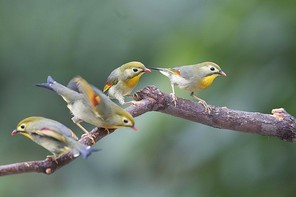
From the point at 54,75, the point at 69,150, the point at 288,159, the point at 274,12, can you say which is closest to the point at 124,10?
the point at 54,75

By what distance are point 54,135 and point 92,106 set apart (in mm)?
252

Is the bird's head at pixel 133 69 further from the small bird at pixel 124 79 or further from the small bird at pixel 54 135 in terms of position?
the small bird at pixel 54 135

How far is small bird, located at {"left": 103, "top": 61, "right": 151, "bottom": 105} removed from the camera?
308cm

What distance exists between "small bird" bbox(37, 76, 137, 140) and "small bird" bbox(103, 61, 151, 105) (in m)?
0.41

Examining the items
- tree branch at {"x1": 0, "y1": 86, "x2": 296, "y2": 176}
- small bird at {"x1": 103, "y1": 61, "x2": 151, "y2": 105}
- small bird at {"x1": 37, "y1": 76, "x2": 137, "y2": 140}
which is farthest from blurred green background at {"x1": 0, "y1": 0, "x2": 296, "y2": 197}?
small bird at {"x1": 37, "y1": 76, "x2": 137, "y2": 140}

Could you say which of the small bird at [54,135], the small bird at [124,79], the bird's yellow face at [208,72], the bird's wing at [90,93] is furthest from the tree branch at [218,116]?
the small bird at [54,135]

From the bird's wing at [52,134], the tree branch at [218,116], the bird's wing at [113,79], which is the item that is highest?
the bird's wing at [113,79]

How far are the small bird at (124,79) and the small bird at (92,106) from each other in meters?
0.41

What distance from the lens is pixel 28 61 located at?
352 inches

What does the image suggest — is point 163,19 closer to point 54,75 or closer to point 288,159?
point 54,75

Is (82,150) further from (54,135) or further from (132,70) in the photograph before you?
(132,70)

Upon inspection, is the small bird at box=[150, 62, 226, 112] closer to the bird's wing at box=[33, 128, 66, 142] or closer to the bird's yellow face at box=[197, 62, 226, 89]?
the bird's yellow face at box=[197, 62, 226, 89]

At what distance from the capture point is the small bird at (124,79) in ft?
10.1

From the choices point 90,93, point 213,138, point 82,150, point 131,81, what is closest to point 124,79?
point 131,81
